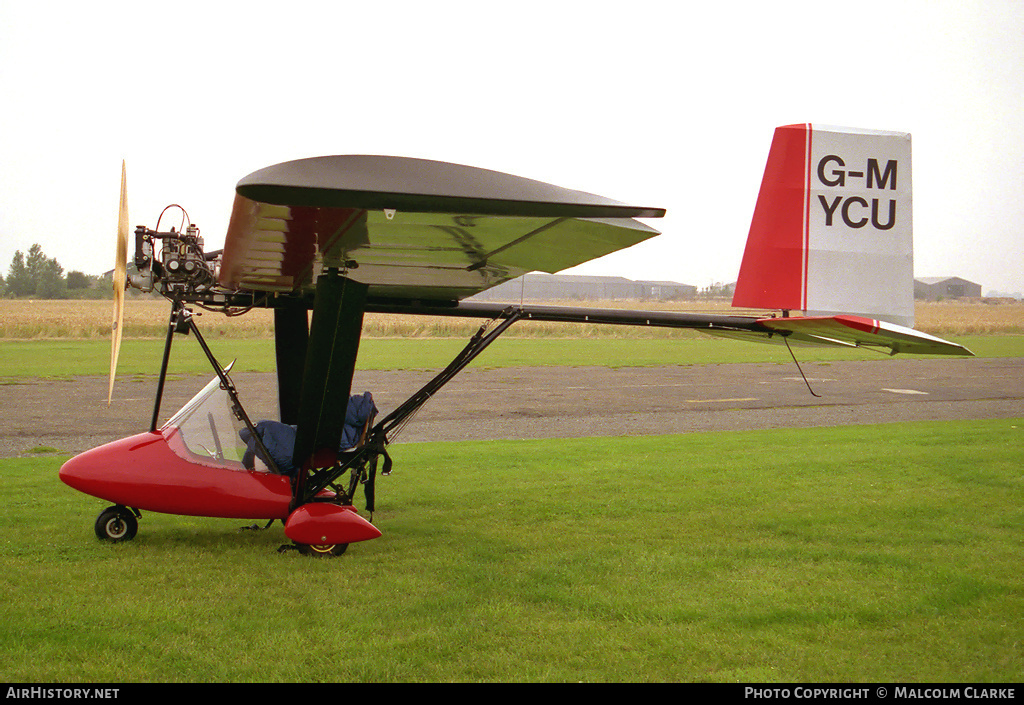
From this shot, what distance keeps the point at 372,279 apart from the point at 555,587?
2.59 metres

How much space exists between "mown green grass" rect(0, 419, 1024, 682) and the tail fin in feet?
6.52

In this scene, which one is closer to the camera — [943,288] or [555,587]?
[555,587]

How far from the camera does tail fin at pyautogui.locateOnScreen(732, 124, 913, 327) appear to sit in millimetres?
7141

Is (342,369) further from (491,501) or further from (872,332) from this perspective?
(872,332)

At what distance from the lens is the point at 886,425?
45.4 feet

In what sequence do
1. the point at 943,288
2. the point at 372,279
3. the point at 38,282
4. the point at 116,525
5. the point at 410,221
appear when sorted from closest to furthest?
the point at 410,221, the point at 372,279, the point at 116,525, the point at 38,282, the point at 943,288

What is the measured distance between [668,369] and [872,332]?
19716 mm

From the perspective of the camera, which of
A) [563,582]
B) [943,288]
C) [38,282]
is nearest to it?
[563,582]

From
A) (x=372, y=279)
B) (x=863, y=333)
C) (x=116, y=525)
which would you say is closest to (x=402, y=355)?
(x=116, y=525)

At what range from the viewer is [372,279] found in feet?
19.4

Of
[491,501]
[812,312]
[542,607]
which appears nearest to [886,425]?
[812,312]

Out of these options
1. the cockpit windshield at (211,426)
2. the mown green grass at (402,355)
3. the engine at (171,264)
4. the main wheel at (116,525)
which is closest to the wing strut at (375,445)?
the cockpit windshield at (211,426)

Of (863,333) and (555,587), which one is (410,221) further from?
(863,333)

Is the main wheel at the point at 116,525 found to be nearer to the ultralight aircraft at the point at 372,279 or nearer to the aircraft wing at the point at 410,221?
the ultralight aircraft at the point at 372,279
